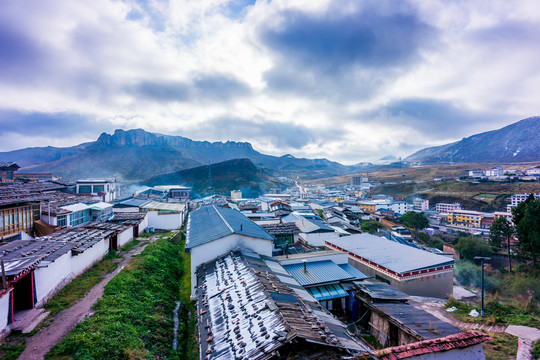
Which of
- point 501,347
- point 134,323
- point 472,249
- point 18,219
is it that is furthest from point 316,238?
point 472,249

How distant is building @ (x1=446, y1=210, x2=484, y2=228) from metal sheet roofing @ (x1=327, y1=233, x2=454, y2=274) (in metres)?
53.9

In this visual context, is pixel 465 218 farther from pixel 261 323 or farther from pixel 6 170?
pixel 6 170

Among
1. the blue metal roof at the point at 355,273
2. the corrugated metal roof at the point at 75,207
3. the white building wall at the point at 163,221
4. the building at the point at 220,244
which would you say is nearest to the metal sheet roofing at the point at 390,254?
the blue metal roof at the point at 355,273

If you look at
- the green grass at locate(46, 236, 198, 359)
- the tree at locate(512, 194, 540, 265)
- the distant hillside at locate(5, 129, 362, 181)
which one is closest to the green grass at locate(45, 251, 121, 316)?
the green grass at locate(46, 236, 198, 359)

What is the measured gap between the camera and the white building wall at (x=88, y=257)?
12.9m

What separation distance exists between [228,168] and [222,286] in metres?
104

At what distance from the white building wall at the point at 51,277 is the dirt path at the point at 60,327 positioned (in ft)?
4.12

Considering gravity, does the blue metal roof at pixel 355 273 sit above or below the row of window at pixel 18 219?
below

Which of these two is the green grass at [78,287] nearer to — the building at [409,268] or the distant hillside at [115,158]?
the building at [409,268]

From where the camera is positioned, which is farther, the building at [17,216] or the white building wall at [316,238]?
the white building wall at [316,238]

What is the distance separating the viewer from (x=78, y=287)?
11.8 m

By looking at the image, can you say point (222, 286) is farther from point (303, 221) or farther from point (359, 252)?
point (303, 221)

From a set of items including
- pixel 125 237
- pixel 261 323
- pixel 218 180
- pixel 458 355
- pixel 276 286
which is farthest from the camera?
pixel 218 180

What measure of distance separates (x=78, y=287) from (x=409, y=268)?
1906 centimetres
